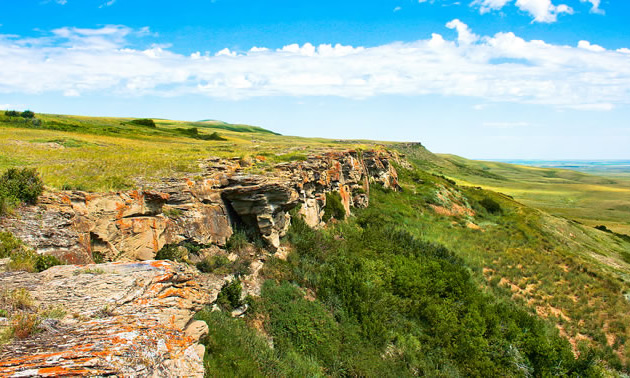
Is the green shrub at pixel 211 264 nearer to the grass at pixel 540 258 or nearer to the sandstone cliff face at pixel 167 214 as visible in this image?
the sandstone cliff face at pixel 167 214

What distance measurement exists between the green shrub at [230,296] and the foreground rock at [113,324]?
2775 millimetres

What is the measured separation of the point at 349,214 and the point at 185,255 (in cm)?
1776

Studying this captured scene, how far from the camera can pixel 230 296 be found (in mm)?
12750

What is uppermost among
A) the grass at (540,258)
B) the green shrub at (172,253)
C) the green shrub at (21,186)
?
the green shrub at (21,186)

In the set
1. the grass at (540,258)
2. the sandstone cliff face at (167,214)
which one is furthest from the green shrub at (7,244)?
the grass at (540,258)

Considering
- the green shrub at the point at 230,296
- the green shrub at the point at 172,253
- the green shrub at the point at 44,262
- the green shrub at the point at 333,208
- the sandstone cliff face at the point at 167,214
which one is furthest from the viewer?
the green shrub at the point at 333,208

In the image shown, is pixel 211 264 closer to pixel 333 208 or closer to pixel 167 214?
pixel 167 214

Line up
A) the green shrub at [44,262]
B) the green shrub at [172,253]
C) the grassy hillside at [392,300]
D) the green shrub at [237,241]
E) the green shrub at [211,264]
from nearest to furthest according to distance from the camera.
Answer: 1. the green shrub at [44,262]
2. the grassy hillside at [392,300]
3. the green shrub at [172,253]
4. the green shrub at [211,264]
5. the green shrub at [237,241]

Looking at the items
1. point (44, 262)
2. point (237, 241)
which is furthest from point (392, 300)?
point (44, 262)

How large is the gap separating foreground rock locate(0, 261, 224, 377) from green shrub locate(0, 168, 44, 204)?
3.97m

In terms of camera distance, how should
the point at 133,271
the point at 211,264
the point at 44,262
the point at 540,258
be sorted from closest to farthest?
1. the point at 133,271
2. the point at 44,262
3. the point at 211,264
4. the point at 540,258

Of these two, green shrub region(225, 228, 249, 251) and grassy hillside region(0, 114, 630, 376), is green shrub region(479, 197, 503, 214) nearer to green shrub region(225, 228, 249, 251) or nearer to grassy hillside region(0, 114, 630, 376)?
grassy hillside region(0, 114, 630, 376)

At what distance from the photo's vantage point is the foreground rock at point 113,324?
17.9ft

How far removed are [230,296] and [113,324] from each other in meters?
6.31
